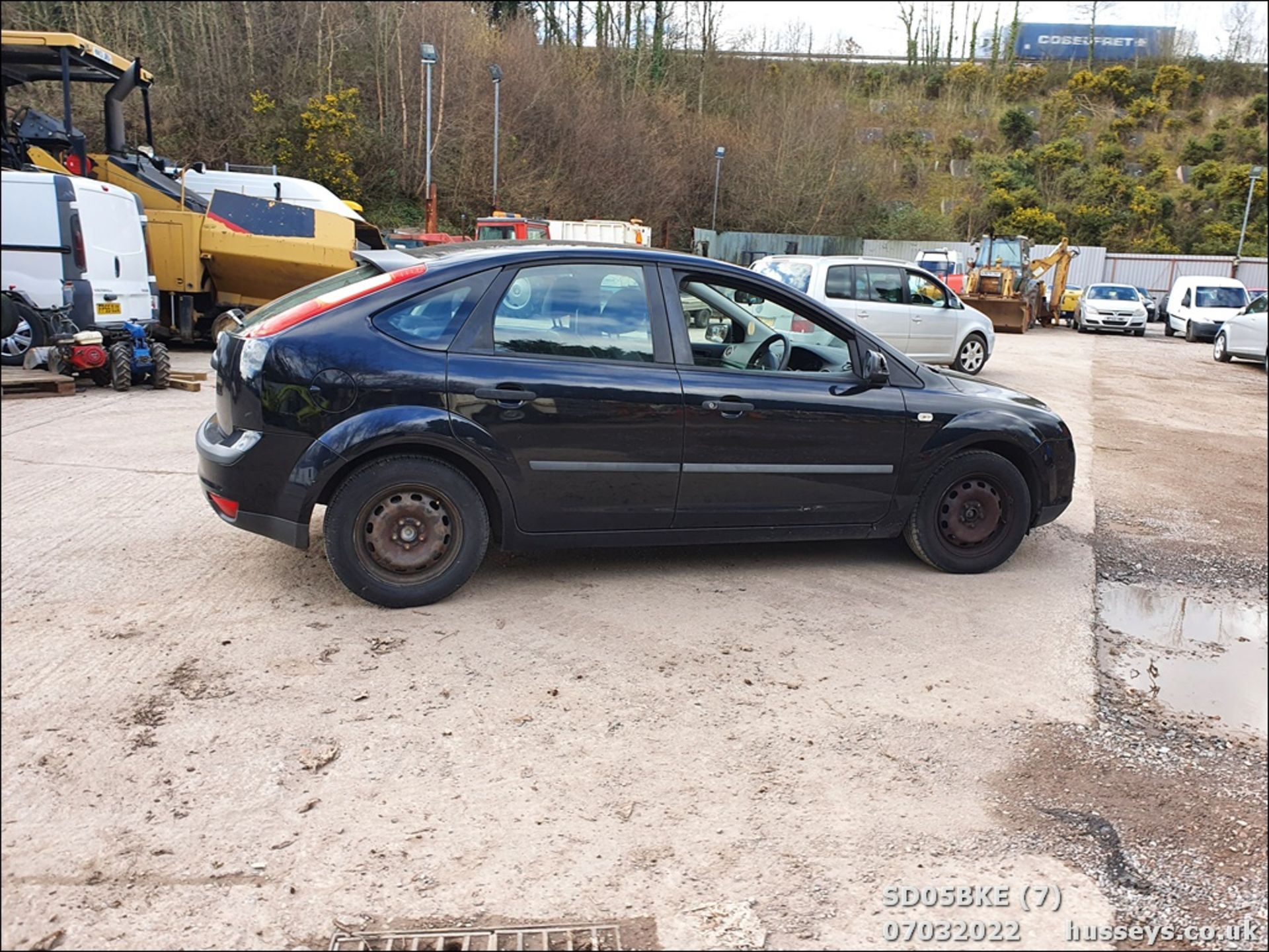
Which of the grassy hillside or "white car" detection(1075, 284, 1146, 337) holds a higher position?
the grassy hillside

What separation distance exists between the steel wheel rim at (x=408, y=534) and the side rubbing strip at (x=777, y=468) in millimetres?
1209

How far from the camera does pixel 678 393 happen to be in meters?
4.78

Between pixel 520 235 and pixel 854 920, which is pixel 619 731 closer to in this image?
pixel 854 920

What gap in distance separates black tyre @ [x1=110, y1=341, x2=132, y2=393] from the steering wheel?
7.42 metres

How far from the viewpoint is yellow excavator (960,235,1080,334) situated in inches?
1062

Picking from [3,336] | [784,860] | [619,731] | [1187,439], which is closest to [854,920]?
[784,860]

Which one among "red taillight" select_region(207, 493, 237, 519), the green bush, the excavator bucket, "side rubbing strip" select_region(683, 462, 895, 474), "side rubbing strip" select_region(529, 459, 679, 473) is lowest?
"red taillight" select_region(207, 493, 237, 519)

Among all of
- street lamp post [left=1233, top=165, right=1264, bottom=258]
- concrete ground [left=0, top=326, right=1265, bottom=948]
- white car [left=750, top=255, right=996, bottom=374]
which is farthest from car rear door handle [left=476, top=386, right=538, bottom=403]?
street lamp post [left=1233, top=165, right=1264, bottom=258]

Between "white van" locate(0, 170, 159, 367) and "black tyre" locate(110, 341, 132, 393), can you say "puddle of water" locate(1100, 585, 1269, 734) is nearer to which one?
"white van" locate(0, 170, 159, 367)

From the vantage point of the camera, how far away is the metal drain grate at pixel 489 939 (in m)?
2.42

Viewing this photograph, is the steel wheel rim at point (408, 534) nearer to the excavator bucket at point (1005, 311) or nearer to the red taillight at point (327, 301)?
the red taillight at point (327, 301)

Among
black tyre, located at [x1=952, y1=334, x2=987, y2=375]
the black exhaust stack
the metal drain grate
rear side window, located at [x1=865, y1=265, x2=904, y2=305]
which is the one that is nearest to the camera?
the metal drain grate

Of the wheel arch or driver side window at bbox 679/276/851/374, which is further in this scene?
driver side window at bbox 679/276/851/374

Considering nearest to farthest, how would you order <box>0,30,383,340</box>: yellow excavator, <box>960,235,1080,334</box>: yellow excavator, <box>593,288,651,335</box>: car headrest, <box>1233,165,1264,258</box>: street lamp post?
1. <box>593,288,651,335</box>: car headrest
2. <box>0,30,383,340</box>: yellow excavator
3. <box>960,235,1080,334</box>: yellow excavator
4. <box>1233,165,1264,258</box>: street lamp post
